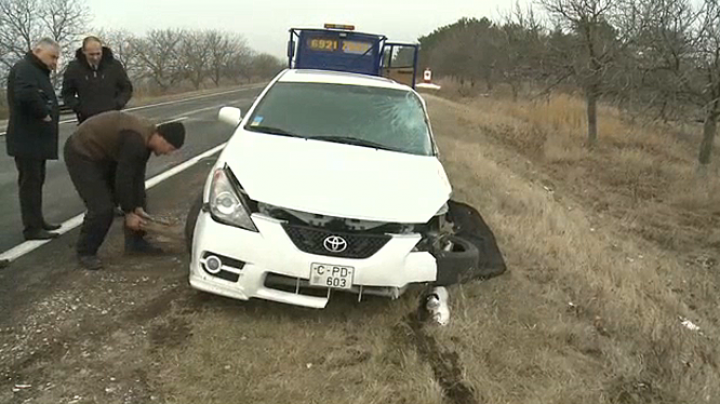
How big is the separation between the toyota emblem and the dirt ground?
52 centimetres

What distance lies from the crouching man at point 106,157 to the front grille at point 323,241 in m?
1.39

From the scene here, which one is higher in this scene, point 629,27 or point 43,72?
point 629,27

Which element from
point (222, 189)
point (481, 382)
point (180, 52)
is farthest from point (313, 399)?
point (180, 52)

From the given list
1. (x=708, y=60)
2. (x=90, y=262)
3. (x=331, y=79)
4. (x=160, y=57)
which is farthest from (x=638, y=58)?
(x=160, y=57)

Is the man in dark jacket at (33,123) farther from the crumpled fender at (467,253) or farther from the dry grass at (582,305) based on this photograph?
the dry grass at (582,305)

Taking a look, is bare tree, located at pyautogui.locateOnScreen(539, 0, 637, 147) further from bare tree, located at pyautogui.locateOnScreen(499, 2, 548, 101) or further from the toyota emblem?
the toyota emblem

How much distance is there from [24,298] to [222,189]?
1.49m

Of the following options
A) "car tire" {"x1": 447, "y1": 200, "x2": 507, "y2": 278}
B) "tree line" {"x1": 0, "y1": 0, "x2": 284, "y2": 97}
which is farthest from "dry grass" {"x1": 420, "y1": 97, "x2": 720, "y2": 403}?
"tree line" {"x1": 0, "y1": 0, "x2": 284, "y2": 97}

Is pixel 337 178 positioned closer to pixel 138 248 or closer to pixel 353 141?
pixel 353 141

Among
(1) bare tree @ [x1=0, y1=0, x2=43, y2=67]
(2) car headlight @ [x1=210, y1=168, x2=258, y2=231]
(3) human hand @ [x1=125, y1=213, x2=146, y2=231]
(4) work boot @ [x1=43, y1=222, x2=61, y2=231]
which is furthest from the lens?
(1) bare tree @ [x1=0, y1=0, x2=43, y2=67]

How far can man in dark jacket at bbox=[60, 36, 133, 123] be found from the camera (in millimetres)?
5777

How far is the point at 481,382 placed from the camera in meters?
3.14

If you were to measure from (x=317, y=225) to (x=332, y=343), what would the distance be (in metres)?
0.71

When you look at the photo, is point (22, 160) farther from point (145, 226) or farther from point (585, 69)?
point (585, 69)
